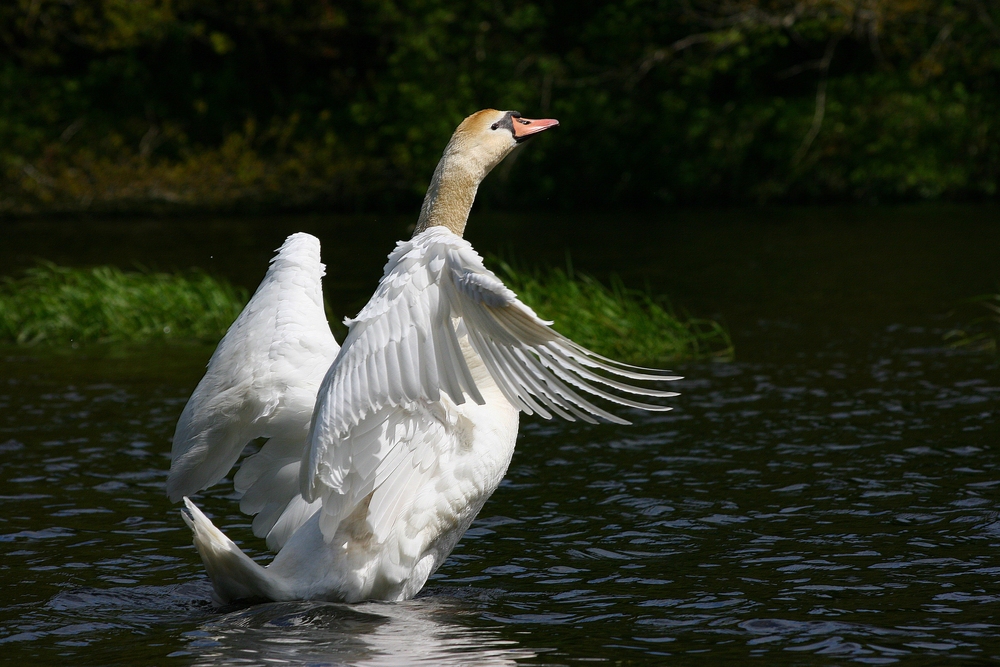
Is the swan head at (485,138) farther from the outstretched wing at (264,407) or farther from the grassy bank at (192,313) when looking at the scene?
the grassy bank at (192,313)

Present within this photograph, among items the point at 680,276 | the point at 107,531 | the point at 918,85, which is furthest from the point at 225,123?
the point at 107,531

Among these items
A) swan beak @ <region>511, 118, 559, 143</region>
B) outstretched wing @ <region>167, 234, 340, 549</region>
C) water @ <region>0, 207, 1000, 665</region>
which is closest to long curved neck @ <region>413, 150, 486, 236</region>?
swan beak @ <region>511, 118, 559, 143</region>

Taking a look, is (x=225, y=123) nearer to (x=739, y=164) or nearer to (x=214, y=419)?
(x=739, y=164)

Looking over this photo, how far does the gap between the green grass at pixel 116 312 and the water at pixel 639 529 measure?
62 cm

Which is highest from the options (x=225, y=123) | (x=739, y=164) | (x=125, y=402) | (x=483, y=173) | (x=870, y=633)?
(x=225, y=123)

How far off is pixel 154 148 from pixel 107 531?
2836 cm

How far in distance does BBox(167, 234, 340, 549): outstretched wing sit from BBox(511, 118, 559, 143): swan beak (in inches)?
50.8

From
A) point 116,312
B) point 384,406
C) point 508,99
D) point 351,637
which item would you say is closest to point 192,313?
point 116,312

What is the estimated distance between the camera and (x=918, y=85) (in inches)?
1117

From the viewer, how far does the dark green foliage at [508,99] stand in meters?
27.4

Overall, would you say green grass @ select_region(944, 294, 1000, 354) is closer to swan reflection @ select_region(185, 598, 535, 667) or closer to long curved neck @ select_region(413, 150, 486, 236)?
long curved neck @ select_region(413, 150, 486, 236)

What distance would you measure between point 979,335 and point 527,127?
6842mm

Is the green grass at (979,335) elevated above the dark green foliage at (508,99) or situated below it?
below

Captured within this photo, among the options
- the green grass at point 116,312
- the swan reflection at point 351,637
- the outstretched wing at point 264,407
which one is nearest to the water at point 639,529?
the swan reflection at point 351,637
